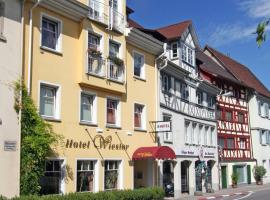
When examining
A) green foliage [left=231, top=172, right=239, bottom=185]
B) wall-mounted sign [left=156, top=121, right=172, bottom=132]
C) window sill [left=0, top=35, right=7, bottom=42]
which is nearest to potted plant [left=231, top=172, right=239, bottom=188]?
green foliage [left=231, top=172, right=239, bottom=185]

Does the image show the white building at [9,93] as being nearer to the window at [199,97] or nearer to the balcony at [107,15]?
the balcony at [107,15]

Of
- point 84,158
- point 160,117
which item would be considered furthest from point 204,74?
point 84,158

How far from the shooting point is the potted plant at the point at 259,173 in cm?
4200

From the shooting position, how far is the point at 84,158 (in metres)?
19.4

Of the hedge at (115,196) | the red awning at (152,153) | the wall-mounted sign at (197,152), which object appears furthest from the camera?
the wall-mounted sign at (197,152)

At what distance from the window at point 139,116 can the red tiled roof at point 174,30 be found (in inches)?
309

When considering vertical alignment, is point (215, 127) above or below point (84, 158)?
above

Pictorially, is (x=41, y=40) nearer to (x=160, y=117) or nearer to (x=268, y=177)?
(x=160, y=117)

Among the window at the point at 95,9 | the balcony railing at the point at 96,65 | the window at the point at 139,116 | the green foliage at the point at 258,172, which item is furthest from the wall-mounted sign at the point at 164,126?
the green foliage at the point at 258,172

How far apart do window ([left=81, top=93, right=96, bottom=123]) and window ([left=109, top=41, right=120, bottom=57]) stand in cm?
275

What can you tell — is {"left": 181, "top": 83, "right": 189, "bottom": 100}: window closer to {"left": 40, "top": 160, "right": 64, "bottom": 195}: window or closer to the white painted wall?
{"left": 40, "top": 160, "right": 64, "bottom": 195}: window

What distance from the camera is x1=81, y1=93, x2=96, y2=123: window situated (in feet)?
65.6

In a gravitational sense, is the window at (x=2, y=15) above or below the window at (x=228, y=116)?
above

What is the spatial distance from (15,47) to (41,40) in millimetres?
1701
